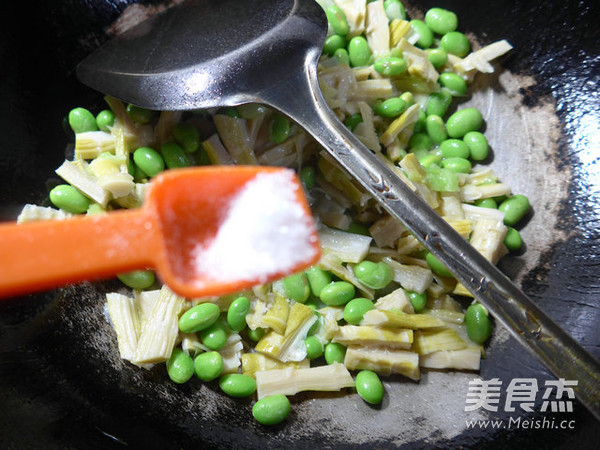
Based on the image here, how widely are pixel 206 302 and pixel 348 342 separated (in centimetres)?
57

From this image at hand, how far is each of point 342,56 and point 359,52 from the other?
0.08m

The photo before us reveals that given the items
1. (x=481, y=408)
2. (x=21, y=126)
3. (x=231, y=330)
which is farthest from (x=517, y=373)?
(x=21, y=126)

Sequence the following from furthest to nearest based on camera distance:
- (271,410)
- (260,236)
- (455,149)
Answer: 1. (455,149)
2. (271,410)
3. (260,236)

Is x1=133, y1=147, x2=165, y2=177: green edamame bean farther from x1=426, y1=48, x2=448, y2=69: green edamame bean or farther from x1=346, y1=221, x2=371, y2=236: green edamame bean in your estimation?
x1=426, y1=48, x2=448, y2=69: green edamame bean

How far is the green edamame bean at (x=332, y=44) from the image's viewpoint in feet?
8.05

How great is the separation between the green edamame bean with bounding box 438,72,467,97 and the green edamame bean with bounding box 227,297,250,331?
1.41 metres

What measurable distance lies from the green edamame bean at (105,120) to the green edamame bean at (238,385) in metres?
1.17

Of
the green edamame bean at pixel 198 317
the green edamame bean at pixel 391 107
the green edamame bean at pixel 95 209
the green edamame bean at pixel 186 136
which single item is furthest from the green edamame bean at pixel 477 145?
the green edamame bean at pixel 95 209

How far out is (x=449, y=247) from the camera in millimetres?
1592

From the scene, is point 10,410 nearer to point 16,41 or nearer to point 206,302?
point 206,302

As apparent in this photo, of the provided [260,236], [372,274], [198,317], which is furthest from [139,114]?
[260,236]

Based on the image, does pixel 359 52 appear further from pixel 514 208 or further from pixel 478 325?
pixel 478 325

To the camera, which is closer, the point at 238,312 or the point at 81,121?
the point at 238,312

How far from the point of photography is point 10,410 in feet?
5.40
